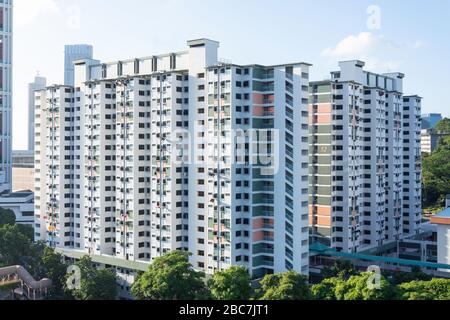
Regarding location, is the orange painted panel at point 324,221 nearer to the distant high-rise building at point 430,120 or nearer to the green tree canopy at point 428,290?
the green tree canopy at point 428,290

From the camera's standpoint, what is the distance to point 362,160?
147 ft

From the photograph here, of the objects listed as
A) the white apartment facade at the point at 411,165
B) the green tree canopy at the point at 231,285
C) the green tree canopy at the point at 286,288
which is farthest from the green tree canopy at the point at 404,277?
the white apartment facade at the point at 411,165

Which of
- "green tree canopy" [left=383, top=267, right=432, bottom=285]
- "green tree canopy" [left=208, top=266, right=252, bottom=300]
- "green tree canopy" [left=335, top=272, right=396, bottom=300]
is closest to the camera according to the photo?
"green tree canopy" [left=335, top=272, right=396, bottom=300]

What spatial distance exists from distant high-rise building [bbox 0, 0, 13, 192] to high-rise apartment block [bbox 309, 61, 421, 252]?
37723mm

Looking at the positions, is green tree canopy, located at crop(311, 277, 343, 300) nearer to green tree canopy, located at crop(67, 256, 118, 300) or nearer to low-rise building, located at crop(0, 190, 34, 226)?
green tree canopy, located at crop(67, 256, 118, 300)

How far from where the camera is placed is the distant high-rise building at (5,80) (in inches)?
2463

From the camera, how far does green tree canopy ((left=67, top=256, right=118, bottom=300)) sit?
108ft

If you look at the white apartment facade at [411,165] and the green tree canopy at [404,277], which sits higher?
the white apartment facade at [411,165]

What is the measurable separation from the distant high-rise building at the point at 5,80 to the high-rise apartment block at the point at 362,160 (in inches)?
1485

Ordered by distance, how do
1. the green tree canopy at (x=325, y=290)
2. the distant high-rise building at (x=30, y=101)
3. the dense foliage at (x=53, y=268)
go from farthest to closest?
the distant high-rise building at (x=30, y=101) < the dense foliage at (x=53, y=268) < the green tree canopy at (x=325, y=290)

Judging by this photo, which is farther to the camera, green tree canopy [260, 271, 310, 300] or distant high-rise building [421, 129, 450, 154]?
distant high-rise building [421, 129, 450, 154]

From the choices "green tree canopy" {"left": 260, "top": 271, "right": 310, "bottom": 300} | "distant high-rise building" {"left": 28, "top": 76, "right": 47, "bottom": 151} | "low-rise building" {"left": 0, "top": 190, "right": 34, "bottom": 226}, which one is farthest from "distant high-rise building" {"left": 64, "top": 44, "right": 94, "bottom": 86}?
"green tree canopy" {"left": 260, "top": 271, "right": 310, "bottom": 300}
